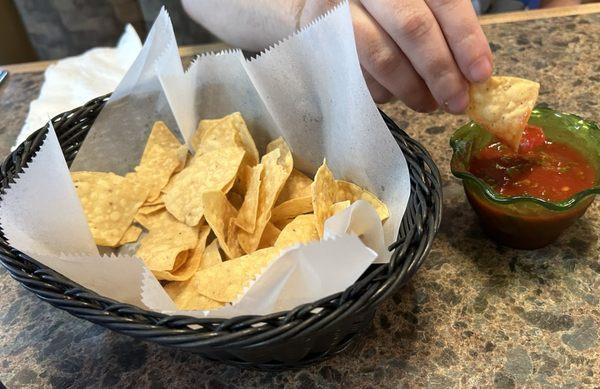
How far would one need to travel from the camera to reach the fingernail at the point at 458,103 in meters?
0.96

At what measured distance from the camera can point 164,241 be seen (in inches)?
40.2

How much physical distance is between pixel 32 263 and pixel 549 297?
80 centimetres

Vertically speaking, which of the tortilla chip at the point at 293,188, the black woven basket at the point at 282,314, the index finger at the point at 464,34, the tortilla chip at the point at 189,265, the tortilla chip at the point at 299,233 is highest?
the index finger at the point at 464,34

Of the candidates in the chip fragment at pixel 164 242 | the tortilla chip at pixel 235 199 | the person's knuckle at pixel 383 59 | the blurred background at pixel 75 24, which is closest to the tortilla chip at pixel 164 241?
the chip fragment at pixel 164 242

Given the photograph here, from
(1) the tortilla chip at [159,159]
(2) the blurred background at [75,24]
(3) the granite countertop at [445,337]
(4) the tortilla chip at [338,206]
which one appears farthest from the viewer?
(2) the blurred background at [75,24]

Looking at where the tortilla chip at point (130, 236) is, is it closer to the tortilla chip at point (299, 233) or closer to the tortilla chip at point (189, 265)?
the tortilla chip at point (189, 265)

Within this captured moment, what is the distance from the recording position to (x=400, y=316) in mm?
915

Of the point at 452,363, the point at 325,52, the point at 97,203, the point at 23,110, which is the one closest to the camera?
the point at 452,363

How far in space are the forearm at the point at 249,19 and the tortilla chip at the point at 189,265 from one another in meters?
0.55

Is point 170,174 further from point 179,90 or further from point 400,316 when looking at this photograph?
point 400,316

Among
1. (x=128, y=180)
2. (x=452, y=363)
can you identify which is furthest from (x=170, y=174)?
(x=452, y=363)

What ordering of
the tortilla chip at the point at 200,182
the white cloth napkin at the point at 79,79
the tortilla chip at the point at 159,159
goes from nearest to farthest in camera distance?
1. the tortilla chip at the point at 200,182
2. the tortilla chip at the point at 159,159
3. the white cloth napkin at the point at 79,79

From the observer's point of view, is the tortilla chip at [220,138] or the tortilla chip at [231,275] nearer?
the tortilla chip at [231,275]

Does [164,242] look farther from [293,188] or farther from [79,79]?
[79,79]
